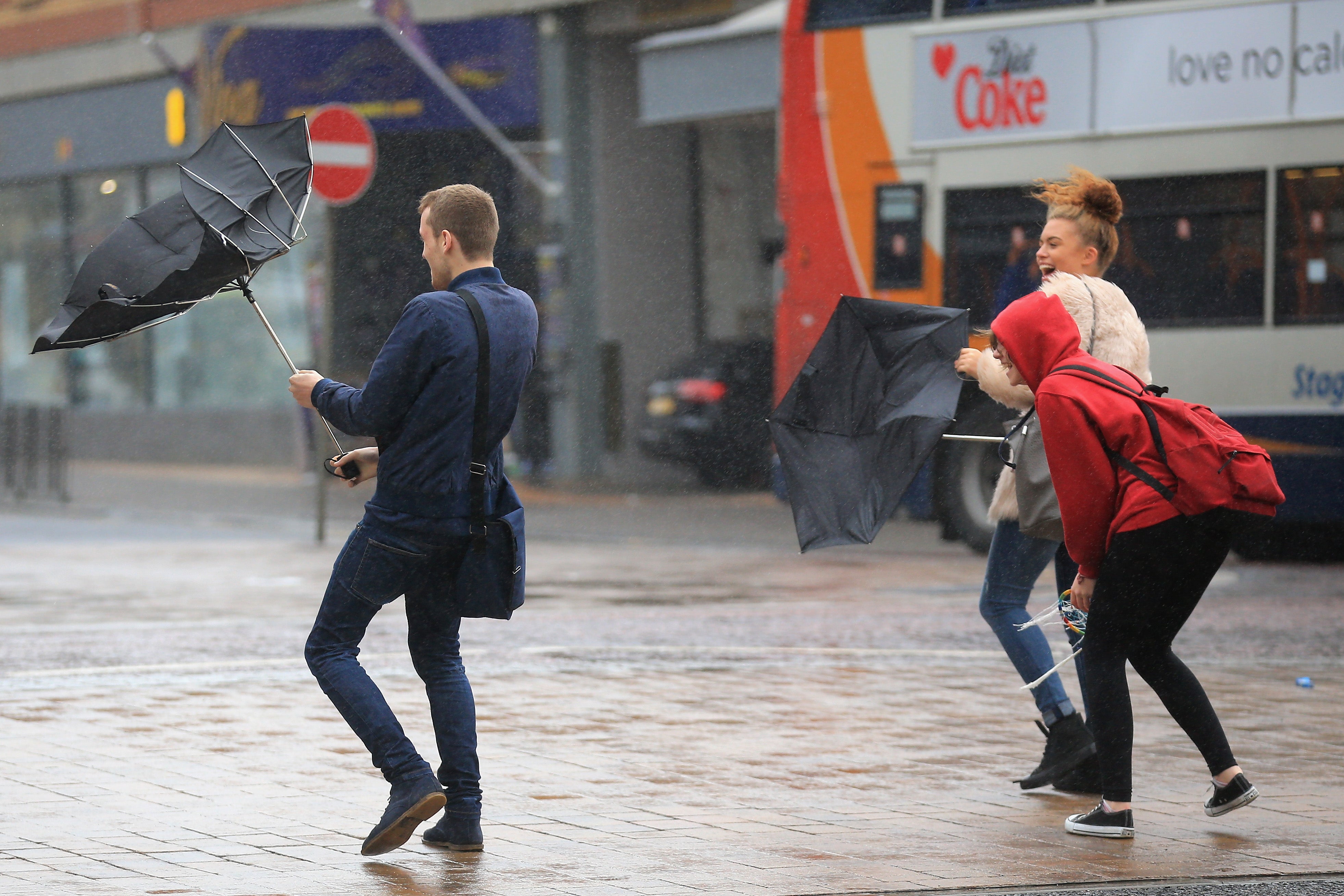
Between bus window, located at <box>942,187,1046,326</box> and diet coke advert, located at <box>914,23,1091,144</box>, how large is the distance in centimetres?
44

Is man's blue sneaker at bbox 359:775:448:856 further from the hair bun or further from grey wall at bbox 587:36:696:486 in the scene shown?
grey wall at bbox 587:36:696:486

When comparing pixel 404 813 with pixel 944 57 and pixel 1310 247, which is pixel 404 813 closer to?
pixel 1310 247

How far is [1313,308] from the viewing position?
1353 cm

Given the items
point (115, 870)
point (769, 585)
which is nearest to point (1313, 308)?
point (769, 585)

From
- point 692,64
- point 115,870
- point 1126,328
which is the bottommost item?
point 115,870

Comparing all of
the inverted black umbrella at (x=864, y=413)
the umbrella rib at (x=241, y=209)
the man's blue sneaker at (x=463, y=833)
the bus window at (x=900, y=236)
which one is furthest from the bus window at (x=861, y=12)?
the man's blue sneaker at (x=463, y=833)

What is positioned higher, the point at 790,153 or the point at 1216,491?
the point at 790,153

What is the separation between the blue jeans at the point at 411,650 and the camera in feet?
17.3

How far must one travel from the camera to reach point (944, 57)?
1495cm

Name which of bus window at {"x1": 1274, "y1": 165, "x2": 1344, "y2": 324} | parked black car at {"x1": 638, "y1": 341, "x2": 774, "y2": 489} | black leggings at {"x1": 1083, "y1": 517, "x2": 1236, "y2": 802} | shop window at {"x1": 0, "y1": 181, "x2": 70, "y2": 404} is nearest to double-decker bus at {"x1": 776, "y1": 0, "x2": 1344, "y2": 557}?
bus window at {"x1": 1274, "y1": 165, "x2": 1344, "y2": 324}

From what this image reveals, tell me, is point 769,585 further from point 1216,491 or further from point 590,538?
point 1216,491

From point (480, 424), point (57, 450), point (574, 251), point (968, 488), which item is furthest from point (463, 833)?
point (574, 251)

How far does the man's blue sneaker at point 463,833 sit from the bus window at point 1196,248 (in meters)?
9.50

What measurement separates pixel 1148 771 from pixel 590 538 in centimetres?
993
